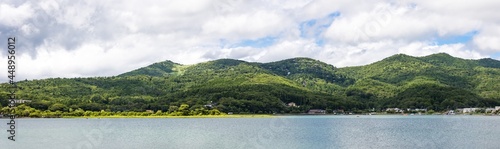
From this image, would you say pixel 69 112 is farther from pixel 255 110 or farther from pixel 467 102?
pixel 467 102

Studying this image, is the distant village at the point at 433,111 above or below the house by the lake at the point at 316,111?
below

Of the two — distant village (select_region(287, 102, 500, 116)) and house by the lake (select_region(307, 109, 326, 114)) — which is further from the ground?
house by the lake (select_region(307, 109, 326, 114))

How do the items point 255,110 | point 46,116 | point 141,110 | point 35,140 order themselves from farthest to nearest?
1. point 255,110
2. point 141,110
3. point 46,116
4. point 35,140

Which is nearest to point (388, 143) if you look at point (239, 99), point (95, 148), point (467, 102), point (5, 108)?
point (95, 148)

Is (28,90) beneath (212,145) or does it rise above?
above

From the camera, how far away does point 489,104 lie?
630ft

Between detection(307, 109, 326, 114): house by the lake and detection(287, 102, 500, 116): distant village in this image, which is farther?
detection(307, 109, 326, 114): house by the lake

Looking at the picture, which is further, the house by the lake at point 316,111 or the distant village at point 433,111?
the house by the lake at point 316,111

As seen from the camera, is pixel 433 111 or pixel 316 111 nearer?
pixel 433 111

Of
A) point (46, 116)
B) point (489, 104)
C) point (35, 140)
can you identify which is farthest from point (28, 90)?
point (489, 104)

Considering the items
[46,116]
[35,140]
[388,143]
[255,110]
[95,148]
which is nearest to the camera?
[95,148]

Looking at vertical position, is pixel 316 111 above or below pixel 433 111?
above

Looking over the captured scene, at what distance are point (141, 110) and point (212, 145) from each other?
107 m

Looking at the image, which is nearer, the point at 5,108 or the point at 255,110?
the point at 5,108
